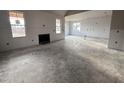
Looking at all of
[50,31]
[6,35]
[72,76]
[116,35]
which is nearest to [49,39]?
[50,31]

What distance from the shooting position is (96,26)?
10320mm

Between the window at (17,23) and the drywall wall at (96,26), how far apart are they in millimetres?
8216

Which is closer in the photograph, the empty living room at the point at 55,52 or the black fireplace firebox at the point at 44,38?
the empty living room at the point at 55,52

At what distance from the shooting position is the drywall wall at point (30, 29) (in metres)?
4.68

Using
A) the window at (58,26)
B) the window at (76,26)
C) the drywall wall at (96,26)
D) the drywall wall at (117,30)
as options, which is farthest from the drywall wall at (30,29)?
the window at (76,26)

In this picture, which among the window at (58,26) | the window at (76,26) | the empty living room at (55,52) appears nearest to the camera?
the empty living room at (55,52)

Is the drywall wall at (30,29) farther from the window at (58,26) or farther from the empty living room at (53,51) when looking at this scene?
the window at (58,26)

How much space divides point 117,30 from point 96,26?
564 centimetres

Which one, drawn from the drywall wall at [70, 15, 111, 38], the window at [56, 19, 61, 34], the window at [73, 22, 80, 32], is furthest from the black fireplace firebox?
the window at [73, 22, 80, 32]

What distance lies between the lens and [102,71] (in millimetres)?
2709

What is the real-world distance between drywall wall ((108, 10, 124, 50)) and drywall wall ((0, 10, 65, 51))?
472cm

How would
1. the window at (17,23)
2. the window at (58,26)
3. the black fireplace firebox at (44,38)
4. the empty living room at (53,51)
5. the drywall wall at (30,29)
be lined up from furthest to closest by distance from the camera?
the window at (58,26) < the black fireplace firebox at (44,38) < the window at (17,23) < the drywall wall at (30,29) < the empty living room at (53,51)
